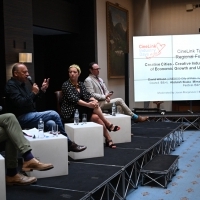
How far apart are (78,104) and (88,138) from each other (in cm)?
89

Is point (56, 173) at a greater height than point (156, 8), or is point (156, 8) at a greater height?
point (156, 8)

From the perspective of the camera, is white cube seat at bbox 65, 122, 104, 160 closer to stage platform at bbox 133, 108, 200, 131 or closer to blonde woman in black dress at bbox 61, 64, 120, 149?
blonde woman in black dress at bbox 61, 64, 120, 149

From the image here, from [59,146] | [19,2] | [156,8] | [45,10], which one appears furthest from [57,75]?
[59,146]

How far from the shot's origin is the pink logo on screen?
32.0 feet

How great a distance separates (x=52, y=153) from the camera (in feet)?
13.5

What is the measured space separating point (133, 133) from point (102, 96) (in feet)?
2.97

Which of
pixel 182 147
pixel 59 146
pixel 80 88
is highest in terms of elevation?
pixel 80 88

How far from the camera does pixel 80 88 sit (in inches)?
235

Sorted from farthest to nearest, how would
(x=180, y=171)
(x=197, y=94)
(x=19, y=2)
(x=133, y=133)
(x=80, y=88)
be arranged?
(x=197, y=94), (x=133, y=133), (x=19, y=2), (x=80, y=88), (x=180, y=171)

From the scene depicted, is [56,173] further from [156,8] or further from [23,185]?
[156,8]

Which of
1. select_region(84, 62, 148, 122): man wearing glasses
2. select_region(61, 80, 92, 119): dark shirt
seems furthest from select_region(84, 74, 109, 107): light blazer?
select_region(61, 80, 92, 119): dark shirt

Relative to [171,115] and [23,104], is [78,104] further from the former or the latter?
[171,115]

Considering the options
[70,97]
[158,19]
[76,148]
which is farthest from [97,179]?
[158,19]

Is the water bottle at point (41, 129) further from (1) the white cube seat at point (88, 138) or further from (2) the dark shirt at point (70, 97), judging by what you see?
(2) the dark shirt at point (70, 97)
